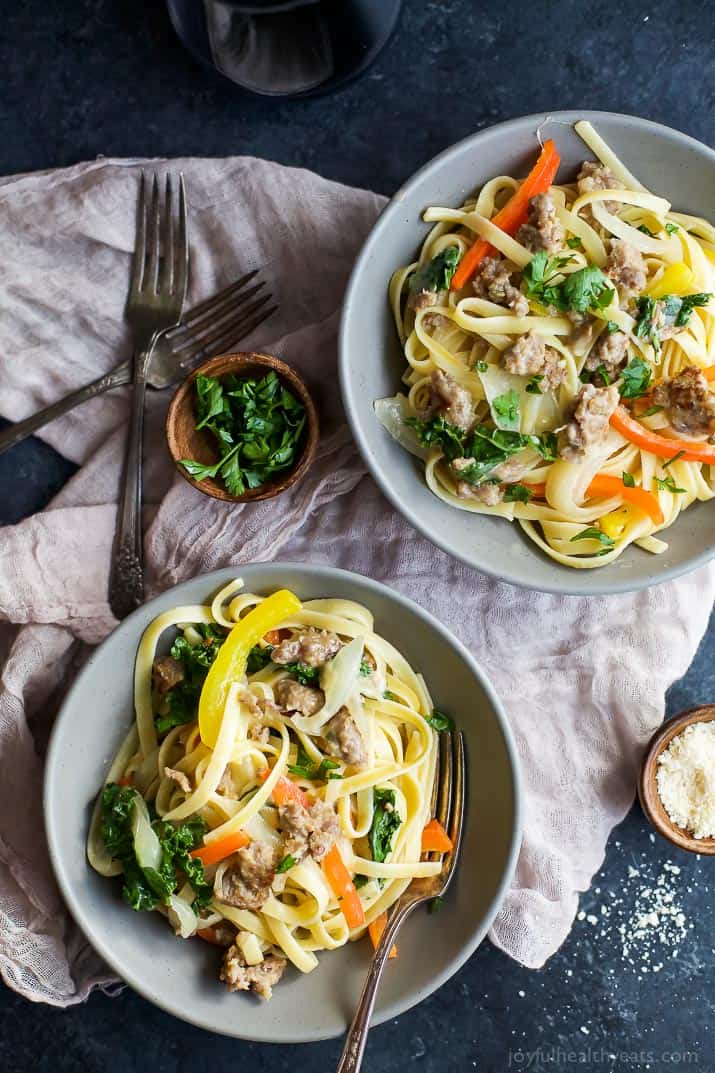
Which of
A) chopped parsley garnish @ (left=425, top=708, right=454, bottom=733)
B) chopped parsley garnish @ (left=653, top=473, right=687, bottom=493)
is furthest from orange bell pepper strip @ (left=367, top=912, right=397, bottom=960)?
chopped parsley garnish @ (left=653, top=473, right=687, bottom=493)


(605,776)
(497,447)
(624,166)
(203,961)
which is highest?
(624,166)

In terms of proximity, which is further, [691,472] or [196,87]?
[196,87]

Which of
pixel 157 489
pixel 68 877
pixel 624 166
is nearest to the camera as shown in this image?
pixel 68 877

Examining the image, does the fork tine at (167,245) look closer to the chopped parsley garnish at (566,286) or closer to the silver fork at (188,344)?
the silver fork at (188,344)

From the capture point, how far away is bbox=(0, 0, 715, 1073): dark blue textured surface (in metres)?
3.80

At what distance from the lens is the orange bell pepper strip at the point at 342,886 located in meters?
3.18

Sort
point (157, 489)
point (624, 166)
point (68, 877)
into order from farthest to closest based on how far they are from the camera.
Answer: point (157, 489), point (624, 166), point (68, 877)

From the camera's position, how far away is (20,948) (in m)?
3.53

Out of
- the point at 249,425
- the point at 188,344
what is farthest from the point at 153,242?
the point at 249,425

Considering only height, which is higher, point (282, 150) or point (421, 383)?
point (282, 150)

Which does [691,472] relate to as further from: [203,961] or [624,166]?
[203,961]

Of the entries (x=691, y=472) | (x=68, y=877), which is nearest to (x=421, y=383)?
(x=691, y=472)

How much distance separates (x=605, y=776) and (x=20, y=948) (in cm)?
222

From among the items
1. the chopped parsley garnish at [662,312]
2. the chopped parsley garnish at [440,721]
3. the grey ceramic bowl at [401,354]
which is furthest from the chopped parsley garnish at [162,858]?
the chopped parsley garnish at [662,312]
